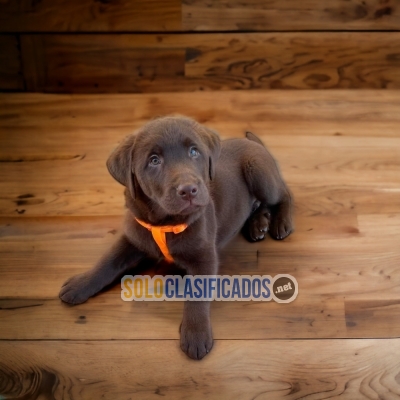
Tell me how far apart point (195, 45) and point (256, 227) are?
1.31 metres

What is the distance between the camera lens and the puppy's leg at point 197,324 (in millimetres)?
2025

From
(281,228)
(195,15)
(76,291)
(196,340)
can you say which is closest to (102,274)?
(76,291)

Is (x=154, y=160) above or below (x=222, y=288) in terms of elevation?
above

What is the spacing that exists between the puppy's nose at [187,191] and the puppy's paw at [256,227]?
2.27ft

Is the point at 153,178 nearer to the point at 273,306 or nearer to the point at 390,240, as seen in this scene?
the point at 273,306

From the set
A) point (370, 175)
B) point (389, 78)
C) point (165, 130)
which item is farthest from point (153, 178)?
point (389, 78)

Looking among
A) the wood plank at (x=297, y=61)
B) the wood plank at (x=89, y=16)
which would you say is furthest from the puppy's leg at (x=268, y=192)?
the wood plank at (x=89, y=16)

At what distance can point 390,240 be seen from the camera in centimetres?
249

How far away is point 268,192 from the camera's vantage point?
241cm

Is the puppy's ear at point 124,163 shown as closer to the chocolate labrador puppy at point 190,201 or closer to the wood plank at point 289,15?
the chocolate labrador puppy at point 190,201

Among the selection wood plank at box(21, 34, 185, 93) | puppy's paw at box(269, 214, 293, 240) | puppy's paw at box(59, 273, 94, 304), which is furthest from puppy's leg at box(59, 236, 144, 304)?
wood plank at box(21, 34, 185, 93)

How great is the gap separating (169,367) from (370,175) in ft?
4.69

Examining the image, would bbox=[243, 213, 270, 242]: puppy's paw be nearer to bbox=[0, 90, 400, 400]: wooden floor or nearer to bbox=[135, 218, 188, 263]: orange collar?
bbox=[0, 90, 400, 400]: wooden floor

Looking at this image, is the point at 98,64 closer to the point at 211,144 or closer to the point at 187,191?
the point at 211,144
